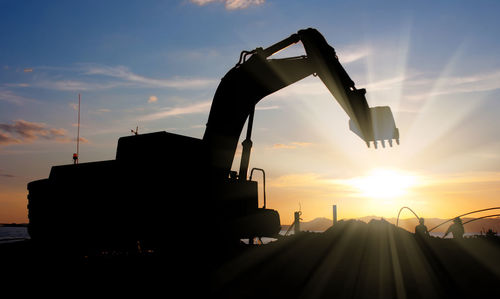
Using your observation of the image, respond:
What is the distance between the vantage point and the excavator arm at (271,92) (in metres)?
10.4

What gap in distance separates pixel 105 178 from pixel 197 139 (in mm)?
2600

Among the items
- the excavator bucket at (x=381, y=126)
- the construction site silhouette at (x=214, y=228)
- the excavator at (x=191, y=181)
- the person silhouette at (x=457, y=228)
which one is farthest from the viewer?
the person silhouette at (x=457, y=228)

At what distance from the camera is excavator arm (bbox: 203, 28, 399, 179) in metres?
10.4

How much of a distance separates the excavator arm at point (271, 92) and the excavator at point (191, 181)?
1.1 inches

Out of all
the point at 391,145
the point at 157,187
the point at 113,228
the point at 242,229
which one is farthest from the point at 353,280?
the point at 113,228

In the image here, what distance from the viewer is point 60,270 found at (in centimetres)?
922

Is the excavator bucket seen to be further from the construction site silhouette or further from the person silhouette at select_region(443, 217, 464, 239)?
the person silhouette at select_region(443, 217, 464, 239)

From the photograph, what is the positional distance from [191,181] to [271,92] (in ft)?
11.7

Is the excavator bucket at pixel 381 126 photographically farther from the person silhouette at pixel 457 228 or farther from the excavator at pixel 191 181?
the person silhouette at pixel 457 228

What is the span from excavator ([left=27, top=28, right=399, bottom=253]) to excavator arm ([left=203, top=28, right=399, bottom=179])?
0.03 meters

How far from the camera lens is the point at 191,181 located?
9.59 metres

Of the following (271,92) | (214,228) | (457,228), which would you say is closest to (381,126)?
(271,92)

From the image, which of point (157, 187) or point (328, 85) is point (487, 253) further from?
point (157, 187)

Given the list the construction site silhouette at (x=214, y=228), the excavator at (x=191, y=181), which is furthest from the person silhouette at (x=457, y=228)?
the excavator at (x=191, y=181)
